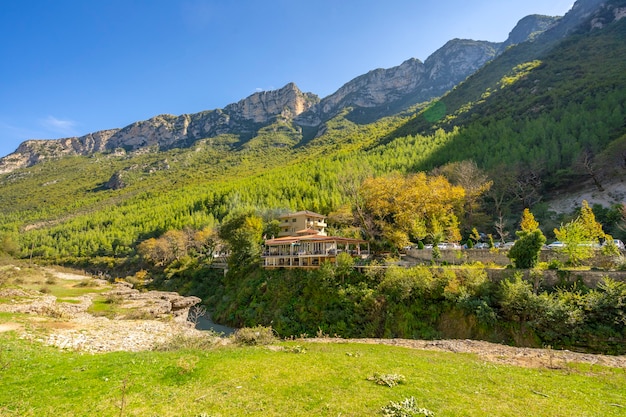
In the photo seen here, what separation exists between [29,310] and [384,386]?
3219cm

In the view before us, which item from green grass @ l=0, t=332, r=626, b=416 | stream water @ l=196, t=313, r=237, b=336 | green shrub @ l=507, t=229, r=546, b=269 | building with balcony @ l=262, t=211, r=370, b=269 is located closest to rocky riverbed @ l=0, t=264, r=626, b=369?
green grass @ l=0, t=332, r=626, b=416

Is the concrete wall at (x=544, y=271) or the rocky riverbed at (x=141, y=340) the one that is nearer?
the rocky riverbed at (x=141, y=340)

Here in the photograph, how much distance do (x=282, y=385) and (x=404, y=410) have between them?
13.7ft

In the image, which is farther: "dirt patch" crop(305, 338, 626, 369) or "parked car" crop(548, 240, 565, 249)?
"parked car" crop(548, 240, 565, 249)

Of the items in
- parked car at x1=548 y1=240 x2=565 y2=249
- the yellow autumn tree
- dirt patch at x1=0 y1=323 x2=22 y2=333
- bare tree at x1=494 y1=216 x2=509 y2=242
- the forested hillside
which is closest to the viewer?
dirt patch at x1=0 y1=323 x2=22 y2=333

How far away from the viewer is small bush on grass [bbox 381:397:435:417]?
7.62 metres

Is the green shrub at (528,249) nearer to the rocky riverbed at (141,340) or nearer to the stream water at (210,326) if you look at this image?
the rocky riverbed at (141,340)

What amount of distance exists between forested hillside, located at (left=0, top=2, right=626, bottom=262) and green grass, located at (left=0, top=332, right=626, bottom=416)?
3431cm

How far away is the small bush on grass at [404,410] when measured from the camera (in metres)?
7.62

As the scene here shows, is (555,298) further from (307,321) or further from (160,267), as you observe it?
(160,267)

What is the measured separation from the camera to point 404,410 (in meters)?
7.76

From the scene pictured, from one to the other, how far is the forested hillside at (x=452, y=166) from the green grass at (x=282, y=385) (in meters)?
34.3

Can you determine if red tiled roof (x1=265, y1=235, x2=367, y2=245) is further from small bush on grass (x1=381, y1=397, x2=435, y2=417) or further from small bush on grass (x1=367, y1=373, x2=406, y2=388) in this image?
small bush on grass (x1=381, y1=397, x2=435, y2=417)

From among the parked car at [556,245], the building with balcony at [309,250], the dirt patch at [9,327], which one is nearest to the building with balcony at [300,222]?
the building with balcony at [309,250]
